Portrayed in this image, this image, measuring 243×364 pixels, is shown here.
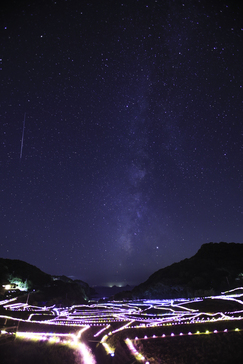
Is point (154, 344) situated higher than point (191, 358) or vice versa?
point (154, 344)

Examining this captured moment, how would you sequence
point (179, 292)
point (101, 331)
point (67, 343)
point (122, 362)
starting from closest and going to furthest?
point (122, 362) → point (67, 343) → point (101, 331) → point (179, 292)

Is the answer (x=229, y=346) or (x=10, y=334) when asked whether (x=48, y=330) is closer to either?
(x=10, y=334)

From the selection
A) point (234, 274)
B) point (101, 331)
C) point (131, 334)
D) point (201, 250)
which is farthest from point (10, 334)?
point (201, 250)

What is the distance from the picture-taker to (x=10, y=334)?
15.0 metres

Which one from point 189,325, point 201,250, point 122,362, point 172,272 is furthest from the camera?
point 201,250

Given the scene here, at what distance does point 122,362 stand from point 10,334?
935 centimetres

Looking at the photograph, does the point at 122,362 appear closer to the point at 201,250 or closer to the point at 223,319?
the point at 223,319

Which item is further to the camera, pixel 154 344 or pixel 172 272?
pixel 172 272

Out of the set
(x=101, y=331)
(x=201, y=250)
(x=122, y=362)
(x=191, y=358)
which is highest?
(x=201, y=250)

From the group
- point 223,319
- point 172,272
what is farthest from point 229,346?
point 172,272

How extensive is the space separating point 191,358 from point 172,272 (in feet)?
166

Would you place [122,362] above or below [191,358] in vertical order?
above

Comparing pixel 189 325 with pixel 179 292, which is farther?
pixel 179 292

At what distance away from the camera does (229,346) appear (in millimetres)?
13625
